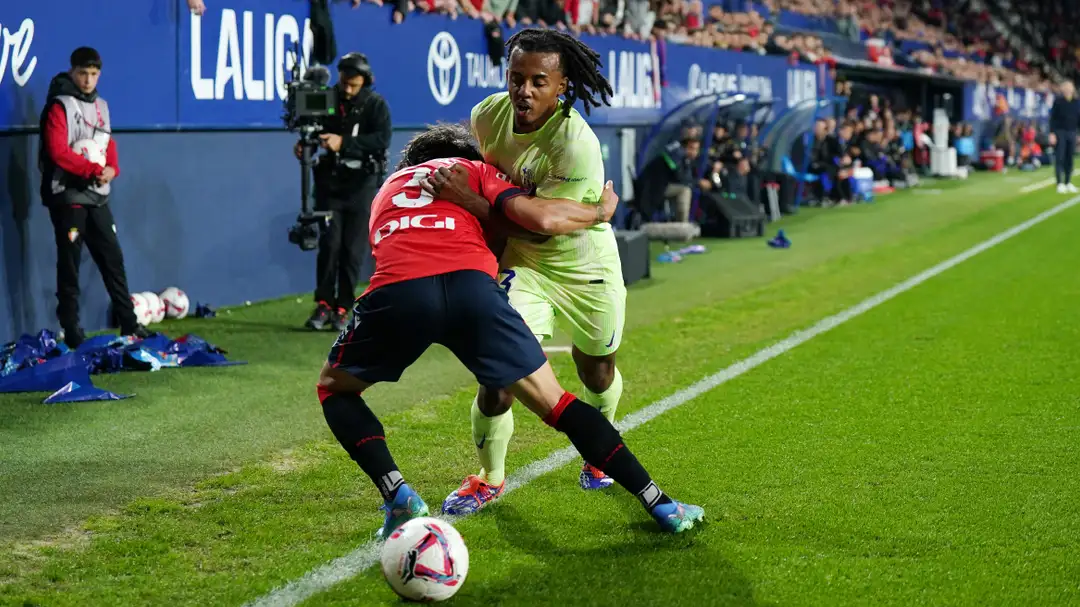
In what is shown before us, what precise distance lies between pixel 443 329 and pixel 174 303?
7.04m

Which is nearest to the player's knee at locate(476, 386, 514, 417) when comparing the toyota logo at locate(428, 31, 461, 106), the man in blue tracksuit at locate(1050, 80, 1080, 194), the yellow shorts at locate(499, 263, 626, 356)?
the yellow shorts at locate(499, 263, 626, 356)

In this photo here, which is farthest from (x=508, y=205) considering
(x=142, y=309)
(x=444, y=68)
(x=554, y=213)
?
(x=444, y=68)

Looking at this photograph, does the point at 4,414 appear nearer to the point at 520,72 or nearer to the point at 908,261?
the point at 520,72

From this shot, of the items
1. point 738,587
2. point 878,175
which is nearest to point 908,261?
point 738,587

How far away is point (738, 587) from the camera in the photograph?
Answer: 458cm

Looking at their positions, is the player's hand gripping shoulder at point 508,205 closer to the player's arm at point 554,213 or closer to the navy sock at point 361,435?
the player's arm at point 554,213

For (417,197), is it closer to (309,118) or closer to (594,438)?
(594,438)

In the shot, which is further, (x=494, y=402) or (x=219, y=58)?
(x=219, y=58)

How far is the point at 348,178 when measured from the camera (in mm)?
10789

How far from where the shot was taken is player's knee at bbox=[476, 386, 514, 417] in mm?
5547

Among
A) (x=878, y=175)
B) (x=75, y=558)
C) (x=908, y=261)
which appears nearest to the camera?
(x=75, y=558)

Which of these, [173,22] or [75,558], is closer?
[75,558]

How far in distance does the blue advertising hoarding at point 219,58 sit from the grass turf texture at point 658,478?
1.93 metres

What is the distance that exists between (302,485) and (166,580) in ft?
4.55
